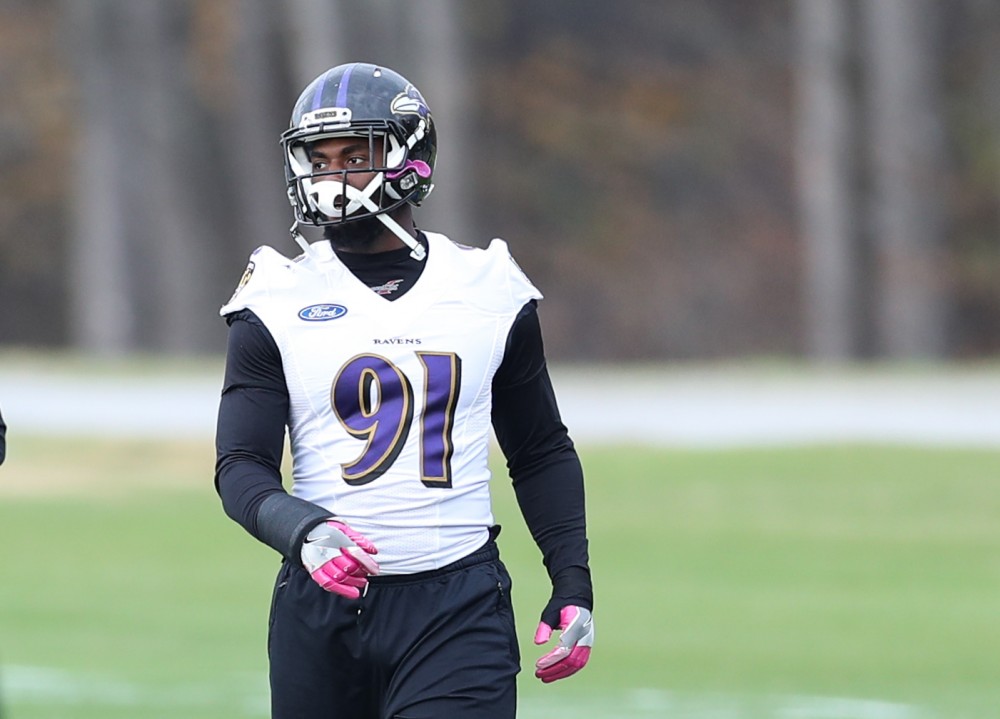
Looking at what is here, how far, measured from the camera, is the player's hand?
445 centimetres

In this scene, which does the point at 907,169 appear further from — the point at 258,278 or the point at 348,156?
the point at 258,278

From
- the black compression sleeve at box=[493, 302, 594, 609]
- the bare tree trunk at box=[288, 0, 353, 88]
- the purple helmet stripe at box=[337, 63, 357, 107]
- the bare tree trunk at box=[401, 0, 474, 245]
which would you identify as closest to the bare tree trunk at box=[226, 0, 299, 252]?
the bare tree trunk at box=[401, 0, 474, 245]

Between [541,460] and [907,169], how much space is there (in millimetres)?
29328

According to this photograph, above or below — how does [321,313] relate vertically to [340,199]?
below

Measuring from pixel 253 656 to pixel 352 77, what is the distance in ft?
22.1

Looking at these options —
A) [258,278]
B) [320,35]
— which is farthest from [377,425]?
[320,35]

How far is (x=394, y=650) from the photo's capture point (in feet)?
15.6

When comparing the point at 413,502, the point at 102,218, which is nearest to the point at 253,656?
the point at 413,502

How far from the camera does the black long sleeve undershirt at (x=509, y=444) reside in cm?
472

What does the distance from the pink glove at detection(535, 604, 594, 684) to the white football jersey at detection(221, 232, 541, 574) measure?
0.90 ft

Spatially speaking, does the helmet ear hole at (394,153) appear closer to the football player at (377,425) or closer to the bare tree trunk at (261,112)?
the football player at (377,425)

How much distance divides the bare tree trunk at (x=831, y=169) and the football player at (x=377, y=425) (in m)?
28.8

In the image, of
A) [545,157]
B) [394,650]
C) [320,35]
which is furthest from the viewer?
[545,157]

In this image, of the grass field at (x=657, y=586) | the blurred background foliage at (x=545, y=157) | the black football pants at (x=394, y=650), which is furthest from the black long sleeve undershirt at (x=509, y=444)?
the blurred background foliage at (x=545, y=157)
